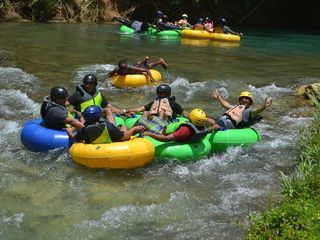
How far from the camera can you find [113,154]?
20.2 feet

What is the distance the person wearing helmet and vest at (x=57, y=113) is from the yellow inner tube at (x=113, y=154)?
20.9 inches

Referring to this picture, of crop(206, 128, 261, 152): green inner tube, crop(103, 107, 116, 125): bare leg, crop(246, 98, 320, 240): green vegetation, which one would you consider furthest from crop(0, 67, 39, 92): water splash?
crop(246, 98, 320, 240): green vegetation

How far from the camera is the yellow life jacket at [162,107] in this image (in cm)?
741

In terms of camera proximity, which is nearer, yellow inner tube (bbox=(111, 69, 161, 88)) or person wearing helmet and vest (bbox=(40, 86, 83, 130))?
person wearing helmet and vest (bbox=(40, 86, 83, 130))

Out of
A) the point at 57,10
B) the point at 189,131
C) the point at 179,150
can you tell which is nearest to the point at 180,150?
the point at 179,150

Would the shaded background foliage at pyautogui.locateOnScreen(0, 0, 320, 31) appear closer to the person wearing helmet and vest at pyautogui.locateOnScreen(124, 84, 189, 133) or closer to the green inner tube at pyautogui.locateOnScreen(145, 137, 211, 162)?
the person wearing helmet and vest at pyautogui.locateOnScreen(124, 84, 189, 133)

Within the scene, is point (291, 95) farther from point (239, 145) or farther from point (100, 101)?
point (100, 101)

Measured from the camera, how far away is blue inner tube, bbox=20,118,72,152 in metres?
6.63

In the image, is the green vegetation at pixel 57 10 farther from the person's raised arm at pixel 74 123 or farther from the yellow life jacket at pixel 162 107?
the person's raised arm at pixel 74 123

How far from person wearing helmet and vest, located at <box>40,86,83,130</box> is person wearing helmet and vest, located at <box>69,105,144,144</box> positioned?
31 cm

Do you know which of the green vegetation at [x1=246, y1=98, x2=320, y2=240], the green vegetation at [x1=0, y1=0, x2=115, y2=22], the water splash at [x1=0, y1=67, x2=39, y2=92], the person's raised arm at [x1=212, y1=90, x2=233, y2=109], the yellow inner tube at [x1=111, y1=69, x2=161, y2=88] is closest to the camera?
the green vegetation at [x1=246, y1=98, x2=320, y2=240]

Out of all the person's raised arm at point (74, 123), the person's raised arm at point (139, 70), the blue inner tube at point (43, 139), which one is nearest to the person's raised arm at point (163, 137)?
the person's raised arm at point (74, 123)

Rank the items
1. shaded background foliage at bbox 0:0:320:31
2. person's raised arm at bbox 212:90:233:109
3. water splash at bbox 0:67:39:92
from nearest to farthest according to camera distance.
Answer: person's raised arm at bbox 212:90:233:109 → water splash at bbox 0:67:39:92 → shaded background foliage at bbox 0:0:320:31

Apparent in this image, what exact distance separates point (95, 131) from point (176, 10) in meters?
21.3
